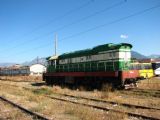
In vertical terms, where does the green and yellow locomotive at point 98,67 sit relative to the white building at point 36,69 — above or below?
below

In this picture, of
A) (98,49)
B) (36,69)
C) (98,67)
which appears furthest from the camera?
(36,69)

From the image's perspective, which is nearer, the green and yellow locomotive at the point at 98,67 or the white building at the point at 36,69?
the green and yellow locomotive at the point at 98,67

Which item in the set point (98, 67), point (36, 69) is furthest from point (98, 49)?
point (36, 69)

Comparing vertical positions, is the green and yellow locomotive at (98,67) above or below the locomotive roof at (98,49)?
below

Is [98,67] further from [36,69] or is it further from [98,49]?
[36,69]

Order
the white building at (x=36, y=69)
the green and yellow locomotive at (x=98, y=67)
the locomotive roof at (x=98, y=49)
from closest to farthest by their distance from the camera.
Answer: the green and yellow locomotive at (x=98, y=67)
the locomotive roof at (x=98, y=49)
the white building at (x=36, y=69)

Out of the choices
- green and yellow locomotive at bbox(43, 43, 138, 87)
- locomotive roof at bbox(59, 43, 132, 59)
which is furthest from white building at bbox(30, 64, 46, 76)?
locomotive roof at bbox(59, 43, 132, 59)

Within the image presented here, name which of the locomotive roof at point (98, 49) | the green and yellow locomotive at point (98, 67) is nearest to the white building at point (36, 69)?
the green and yellow locomotive at point (98, 67)

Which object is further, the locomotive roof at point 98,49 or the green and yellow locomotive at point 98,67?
the locomotive roof at point 98,49

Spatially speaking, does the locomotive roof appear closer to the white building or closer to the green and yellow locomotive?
the green and yellow locomotive

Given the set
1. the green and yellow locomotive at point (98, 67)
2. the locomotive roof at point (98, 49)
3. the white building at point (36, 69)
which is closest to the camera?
the green and yellow locomotive at point (98, 67)

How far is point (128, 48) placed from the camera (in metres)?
22.1

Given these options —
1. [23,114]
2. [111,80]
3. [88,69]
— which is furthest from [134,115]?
[88,69]

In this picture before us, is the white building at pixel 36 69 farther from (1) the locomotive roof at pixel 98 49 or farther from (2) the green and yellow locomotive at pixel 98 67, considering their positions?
(1) the locomotive roof at pixel 98 49
